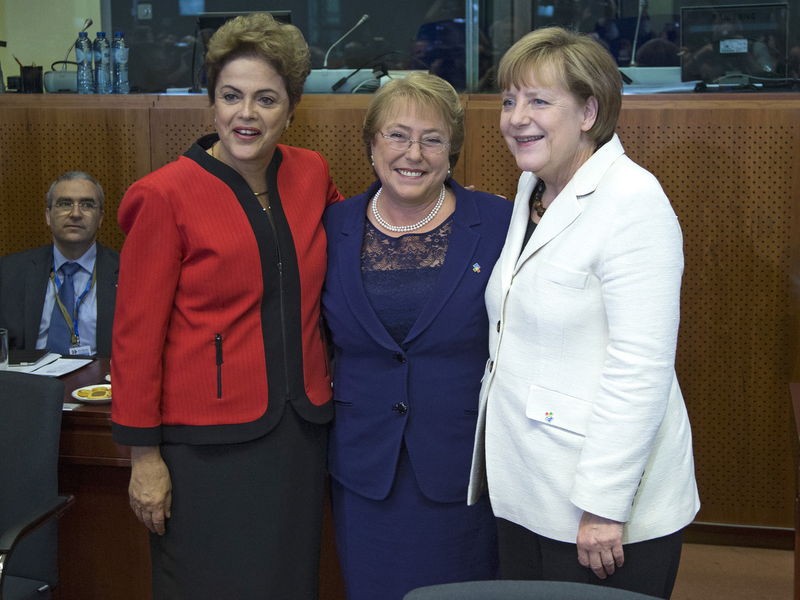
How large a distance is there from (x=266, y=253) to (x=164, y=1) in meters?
4.35

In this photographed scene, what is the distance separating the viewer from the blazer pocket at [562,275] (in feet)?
5.54

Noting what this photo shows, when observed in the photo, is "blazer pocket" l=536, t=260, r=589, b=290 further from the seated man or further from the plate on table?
the seated man

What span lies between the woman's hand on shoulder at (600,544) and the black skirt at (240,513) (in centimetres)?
75

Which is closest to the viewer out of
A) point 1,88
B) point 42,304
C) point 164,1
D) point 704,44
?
point 42,304

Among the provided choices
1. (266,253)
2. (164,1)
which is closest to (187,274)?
(266,253)

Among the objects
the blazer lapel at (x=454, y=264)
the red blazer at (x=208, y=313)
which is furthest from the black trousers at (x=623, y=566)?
the red blazer at (x=208, y=313)

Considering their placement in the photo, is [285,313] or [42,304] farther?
[42,304]

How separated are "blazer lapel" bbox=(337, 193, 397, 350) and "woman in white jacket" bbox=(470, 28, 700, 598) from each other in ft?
1.06

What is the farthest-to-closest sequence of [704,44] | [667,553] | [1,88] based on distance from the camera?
1. [1,88]
2. [704,44]
3. [667,553]

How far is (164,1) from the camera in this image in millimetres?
5883

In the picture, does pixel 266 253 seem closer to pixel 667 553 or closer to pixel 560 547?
pixel 560 547

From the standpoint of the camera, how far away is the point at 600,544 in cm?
169

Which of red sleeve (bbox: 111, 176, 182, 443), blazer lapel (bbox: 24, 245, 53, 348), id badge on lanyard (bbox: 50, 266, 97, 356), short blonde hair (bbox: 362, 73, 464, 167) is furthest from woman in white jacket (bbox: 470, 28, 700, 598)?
blazer lapel (bbox: 24, 245, 53, 348)

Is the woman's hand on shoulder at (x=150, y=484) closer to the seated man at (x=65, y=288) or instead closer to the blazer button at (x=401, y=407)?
the blazer button at (x=401, y=407)
